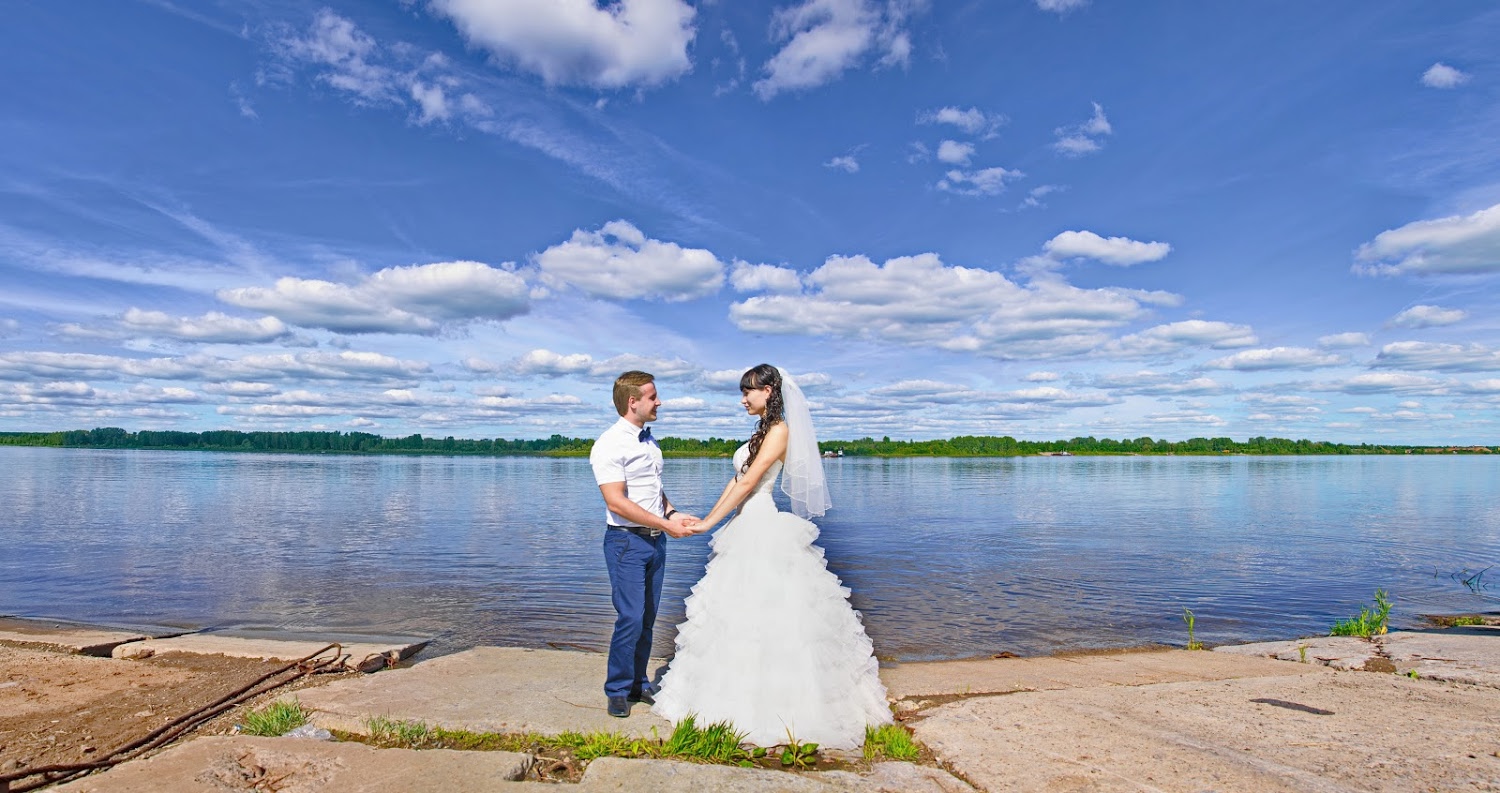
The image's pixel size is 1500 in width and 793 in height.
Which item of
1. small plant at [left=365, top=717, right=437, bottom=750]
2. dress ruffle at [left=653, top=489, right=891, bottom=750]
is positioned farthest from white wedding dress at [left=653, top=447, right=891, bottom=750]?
small plant at [left=365, top=717, right=437, bottom=750]

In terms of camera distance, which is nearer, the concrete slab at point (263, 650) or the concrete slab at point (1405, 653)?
the concrete slab at point (1405, 653)

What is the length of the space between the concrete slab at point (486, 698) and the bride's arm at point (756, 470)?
1535mm

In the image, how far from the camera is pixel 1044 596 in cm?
1410

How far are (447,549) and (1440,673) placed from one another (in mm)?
18467

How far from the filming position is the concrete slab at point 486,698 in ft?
17.9

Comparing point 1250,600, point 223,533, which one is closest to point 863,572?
point 1250,600

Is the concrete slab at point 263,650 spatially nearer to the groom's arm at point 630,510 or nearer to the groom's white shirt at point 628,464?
the groom's white shirt at point 628,464

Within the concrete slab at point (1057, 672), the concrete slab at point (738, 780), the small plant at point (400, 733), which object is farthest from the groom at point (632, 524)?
the concrete slab at point (1057, 672)

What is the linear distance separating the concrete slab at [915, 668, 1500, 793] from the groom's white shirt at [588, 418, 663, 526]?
258 cm

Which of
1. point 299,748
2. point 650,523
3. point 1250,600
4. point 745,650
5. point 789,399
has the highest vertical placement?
point 789,399

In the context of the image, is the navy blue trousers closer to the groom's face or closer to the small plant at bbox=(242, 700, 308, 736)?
the groom's face

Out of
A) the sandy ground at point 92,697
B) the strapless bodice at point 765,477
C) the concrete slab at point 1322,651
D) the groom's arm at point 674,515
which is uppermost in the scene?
the strapless bodice at point 765,477

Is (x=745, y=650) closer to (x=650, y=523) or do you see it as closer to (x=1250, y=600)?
(x=650, y=523)

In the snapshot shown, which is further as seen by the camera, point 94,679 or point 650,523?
point 94,679
